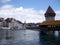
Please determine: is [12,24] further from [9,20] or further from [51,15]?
[51,15]

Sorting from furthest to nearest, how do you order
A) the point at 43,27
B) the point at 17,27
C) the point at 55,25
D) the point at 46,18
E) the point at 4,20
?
the point at 4,20 < the point at 17,27 < the point at 46,18 < the point at 43,27 < the point at 55,25

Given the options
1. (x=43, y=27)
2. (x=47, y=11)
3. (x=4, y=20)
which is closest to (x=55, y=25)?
(x=43, y=27)

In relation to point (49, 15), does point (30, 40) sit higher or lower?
lower

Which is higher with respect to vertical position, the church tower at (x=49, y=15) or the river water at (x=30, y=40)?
the church tower at (x=49, y=15)

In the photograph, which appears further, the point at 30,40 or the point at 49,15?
the point at 49,15

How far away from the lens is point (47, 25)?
209 ft

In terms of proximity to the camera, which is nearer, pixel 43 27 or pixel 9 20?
pixel 43 27

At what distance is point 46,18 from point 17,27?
150 feet

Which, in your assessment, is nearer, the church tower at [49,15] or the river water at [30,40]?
the river water at [30,40]

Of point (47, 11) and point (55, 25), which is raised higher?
point (47, 11)

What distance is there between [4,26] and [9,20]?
595 centimetres

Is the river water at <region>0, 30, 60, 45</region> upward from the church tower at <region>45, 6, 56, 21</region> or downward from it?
downward

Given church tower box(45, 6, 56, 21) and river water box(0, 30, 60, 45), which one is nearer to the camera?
river water box(0, 30, 60, 45)

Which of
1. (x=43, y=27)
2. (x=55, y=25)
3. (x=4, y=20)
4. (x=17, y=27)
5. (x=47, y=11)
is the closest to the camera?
(x=55, y=25)
